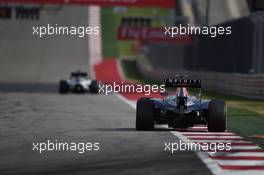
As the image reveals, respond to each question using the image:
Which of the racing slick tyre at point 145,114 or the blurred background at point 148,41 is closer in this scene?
the racing slick tyre at point 145,114

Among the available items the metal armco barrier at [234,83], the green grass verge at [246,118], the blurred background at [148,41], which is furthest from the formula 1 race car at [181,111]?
the blurred background at [148,41]

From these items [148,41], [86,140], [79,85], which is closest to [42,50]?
[148,41]

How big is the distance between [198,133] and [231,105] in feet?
41.4

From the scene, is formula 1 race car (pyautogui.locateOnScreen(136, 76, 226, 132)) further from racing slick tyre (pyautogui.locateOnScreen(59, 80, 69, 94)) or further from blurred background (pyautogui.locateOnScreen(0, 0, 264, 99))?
racing slick tyre (pyautogui.locateOnScreen(59, 80, 69, 94))

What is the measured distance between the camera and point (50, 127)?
18.3 meters

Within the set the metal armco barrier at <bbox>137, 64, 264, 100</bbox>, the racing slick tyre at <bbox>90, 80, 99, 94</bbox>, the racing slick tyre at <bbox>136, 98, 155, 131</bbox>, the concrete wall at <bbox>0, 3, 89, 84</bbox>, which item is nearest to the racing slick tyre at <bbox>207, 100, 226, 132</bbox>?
the racing slick tyre at <bbox>136, 98, 155, 131</bbox>

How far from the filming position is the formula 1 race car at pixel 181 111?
1662cm

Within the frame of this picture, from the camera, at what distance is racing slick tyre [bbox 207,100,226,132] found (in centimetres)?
1645

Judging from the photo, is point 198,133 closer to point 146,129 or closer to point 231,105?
point 146,129

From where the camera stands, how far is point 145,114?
55.0 ft

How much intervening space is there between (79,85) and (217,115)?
2388 centimetres

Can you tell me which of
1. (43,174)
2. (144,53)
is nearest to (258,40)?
(43,174)

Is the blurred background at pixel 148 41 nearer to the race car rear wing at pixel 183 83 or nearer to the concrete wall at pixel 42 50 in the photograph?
the concrete wall at pixel 42 50

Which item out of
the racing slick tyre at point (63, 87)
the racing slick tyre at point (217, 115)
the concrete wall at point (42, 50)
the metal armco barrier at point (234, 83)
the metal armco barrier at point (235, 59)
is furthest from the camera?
the concrete wall at point (42, 50)
